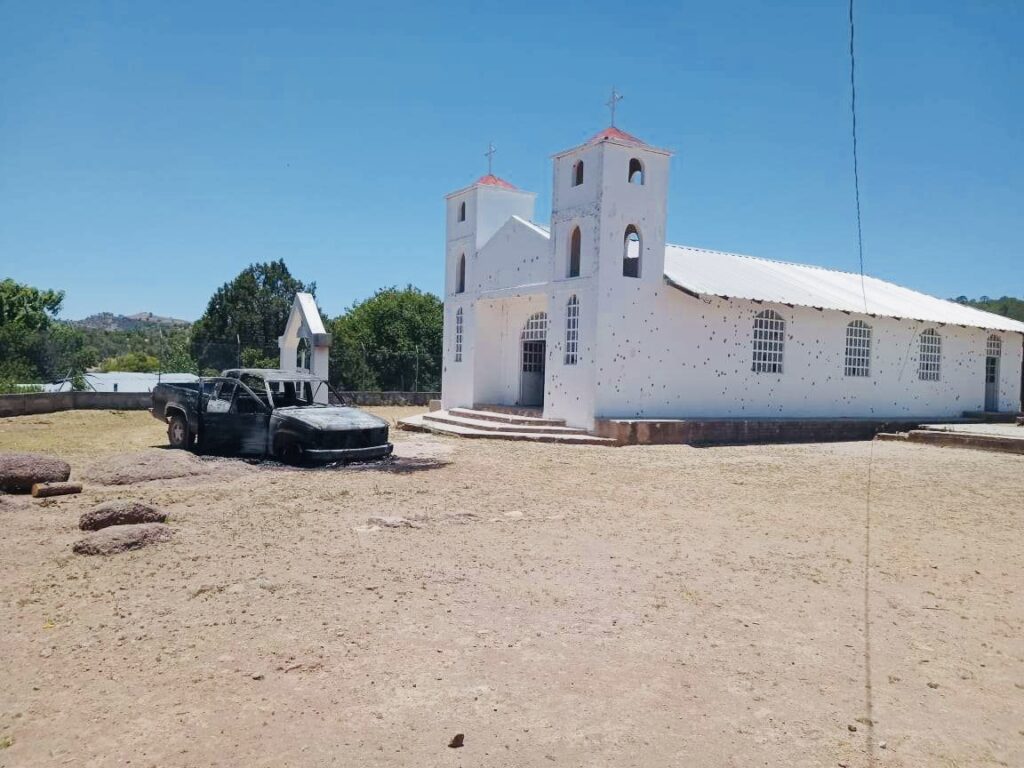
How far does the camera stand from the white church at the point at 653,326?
17875 mm

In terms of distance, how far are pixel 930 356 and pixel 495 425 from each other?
14.7 metres

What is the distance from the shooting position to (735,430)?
1828 cm

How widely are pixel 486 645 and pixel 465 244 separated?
18.9 metres

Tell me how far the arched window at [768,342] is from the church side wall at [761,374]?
19 cm

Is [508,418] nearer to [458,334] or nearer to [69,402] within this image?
[458,334]

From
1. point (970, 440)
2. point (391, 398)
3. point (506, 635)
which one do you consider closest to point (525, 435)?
point (970, 440)

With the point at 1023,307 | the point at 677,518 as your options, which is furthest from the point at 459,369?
the point at 1023,307

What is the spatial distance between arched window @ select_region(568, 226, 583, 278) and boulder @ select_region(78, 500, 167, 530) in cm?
1309

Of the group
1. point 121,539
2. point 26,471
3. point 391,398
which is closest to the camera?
point 121,539

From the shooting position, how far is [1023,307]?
51.8 metres

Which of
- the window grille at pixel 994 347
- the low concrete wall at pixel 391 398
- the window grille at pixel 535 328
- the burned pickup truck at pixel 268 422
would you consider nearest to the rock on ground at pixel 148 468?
A: the burned pickup truck at pixel 268 422

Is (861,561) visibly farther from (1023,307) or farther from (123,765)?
(1023,307)

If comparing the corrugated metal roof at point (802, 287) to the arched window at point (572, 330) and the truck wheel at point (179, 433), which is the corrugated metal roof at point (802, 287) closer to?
the arched window at point (572, 330)

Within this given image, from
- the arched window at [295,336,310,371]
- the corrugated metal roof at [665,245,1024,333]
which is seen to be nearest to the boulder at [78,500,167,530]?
the corrugated metal roof at [665,245,1024,333]
